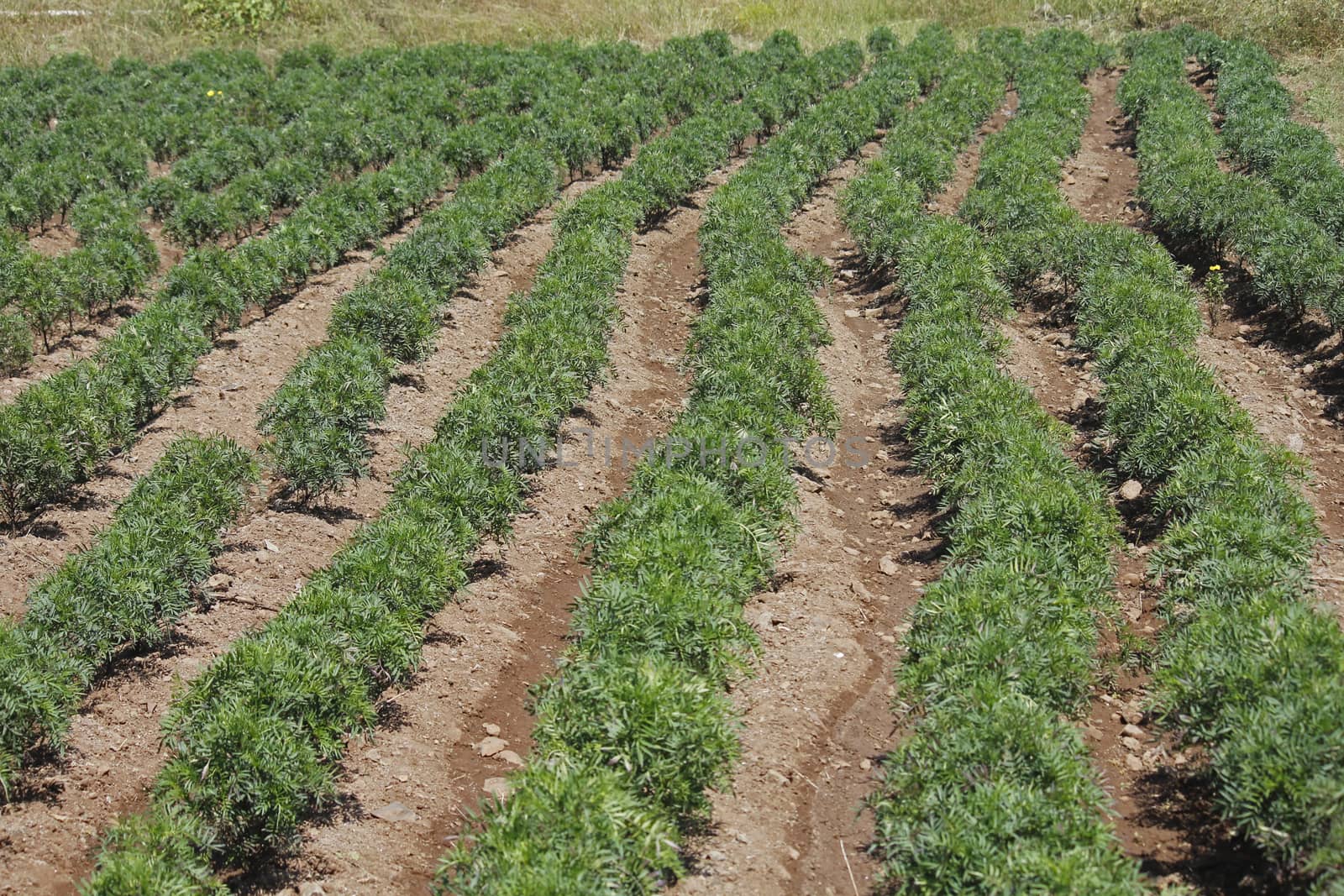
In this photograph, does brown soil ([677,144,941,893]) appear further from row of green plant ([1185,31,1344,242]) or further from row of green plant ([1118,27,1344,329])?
row of green plant ([1185,31,1344,242])

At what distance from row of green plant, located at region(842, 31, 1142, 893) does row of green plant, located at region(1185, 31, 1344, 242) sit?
16.2 feet

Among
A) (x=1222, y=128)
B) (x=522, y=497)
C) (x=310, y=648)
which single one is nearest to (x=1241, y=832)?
(x=310, y=648)

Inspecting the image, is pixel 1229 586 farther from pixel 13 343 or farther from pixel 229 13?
pixel 229 13

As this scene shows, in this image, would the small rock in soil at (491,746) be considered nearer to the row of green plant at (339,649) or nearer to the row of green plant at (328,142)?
the row of green plant at (339,649)

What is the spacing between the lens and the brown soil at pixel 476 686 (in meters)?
7.30

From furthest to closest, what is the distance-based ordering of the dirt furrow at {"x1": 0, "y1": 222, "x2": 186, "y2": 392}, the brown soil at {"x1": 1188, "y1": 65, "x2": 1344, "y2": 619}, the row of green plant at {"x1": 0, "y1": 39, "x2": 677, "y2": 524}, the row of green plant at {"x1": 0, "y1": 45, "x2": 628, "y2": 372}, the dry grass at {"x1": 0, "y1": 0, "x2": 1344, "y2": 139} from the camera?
1. the dry grass at {"x1": 0, "y1": 0, "x2": 1344, "y2": 139}
2. the row of green plant at {"x1": 0, "y1": 45, "x2": 628, "y2": 372}
3. the dirt furrow at {"x1": 0, "y1": 222, "x2": 186, "y2": 392}
4. the brown soil at {"x1": 1188, "y1": 65, "x2": 1344, "y2": 619}
5. the row of green plant at {"x1": 0, "y1": 39, "x2": 677, "y2": 524}

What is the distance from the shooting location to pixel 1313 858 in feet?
19.4

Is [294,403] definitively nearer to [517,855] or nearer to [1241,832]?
[517,855]

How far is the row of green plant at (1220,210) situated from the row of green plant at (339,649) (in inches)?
312

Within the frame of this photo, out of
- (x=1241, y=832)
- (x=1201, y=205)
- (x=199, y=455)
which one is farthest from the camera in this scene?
(x=1201, y=205)

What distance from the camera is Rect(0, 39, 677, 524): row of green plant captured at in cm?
1059

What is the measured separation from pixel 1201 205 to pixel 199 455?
13.3 meters

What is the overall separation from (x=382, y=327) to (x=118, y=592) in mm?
5597

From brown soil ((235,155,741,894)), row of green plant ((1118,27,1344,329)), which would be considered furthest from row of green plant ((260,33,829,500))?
row of green plant ((1118,27,1344,329))
